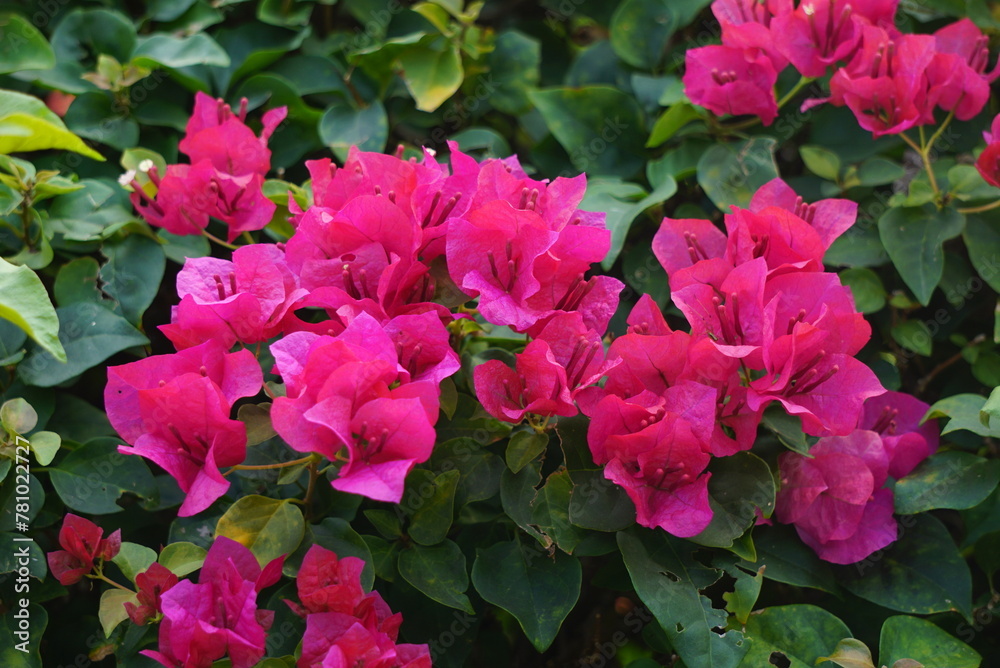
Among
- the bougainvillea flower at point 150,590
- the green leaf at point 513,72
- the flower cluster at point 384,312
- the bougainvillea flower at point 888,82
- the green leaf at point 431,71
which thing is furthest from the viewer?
the green leaf at point 513,72

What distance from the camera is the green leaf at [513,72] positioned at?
1.26 metres

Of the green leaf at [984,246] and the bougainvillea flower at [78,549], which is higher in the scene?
the green leaf at [984,246]

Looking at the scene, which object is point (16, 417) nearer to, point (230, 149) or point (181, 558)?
point (181, 558)

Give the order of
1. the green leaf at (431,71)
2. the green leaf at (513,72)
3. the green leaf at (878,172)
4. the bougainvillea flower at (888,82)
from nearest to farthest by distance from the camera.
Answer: the bougainvillea flower at (888,82) < the green leaf at (878,172) < the green leaf at (431,71) < the green leaf at (513,72)

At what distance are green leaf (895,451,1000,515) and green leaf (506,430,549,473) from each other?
39cm

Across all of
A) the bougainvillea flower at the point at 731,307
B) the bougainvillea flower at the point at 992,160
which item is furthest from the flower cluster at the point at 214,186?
the bougainvillea flower at the point at 992,160

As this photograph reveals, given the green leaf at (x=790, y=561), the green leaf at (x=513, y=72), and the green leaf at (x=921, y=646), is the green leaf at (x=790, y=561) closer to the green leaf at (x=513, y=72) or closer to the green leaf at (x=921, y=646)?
the green leaf at (x=921, y=646)

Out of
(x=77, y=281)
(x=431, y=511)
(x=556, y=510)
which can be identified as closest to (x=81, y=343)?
(x=77, y=281)

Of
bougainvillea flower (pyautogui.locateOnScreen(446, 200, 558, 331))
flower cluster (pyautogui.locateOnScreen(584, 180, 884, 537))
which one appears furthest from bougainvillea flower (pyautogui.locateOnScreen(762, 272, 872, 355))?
bougainvillea flower (pyautogui.locateOnScreen(446, 200, 558, 331))

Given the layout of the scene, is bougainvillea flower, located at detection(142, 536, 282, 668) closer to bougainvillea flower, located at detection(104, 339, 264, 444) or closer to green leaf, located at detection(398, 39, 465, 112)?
bougainvillea flower, located at detection(104, 339, 264, 444)

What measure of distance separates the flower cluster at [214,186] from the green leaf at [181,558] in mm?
328

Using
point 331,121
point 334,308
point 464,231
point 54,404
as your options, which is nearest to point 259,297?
point 334,308

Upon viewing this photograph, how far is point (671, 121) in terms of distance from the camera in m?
1.10

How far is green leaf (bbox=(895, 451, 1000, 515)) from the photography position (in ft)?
2.76
